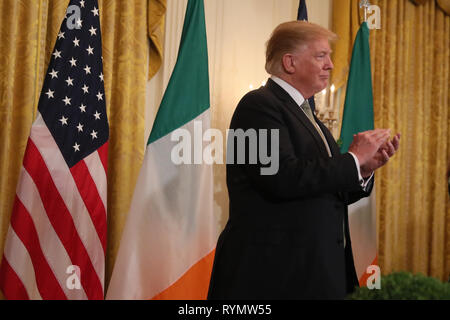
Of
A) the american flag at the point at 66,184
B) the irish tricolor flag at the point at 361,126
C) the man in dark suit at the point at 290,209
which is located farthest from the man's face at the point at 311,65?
the irish tricolor flag at the point at 361,126

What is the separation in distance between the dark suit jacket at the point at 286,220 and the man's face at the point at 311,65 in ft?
0.59

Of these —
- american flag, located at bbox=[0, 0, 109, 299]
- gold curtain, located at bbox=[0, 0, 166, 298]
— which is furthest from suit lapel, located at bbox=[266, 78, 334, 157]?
gold curtain, located at bbox=[0, 0, 166, 298]

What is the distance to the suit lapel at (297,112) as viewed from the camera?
1.83 metres

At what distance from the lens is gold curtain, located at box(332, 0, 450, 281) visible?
16.0ft

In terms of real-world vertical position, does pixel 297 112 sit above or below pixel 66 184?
above

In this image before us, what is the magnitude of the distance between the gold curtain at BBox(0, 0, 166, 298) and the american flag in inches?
9.3

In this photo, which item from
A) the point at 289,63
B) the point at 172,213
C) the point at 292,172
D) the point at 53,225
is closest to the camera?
the point at 292,172

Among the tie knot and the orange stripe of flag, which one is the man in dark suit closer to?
the tie knot

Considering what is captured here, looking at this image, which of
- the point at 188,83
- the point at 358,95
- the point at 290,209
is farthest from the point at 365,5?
the point at 290,209

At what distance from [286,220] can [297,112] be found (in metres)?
0.41

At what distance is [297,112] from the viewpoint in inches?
73.1

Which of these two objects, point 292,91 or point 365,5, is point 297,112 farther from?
point 365,5
